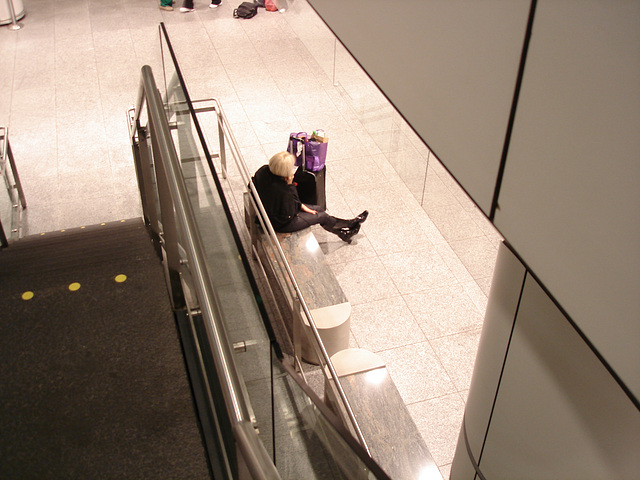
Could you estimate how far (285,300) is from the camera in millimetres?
6691

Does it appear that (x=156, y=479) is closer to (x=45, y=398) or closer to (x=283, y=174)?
(x=45, y=398)

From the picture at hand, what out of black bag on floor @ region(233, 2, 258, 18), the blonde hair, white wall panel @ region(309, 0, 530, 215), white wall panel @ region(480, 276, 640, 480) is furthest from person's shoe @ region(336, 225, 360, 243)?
black bag on floor @ region(233, 2, 258, 18)

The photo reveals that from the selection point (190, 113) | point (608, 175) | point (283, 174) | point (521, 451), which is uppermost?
point (608, 175)

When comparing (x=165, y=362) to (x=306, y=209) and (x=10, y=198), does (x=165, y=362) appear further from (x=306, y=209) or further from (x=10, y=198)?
(x=10, y=198)

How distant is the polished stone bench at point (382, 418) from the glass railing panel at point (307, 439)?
2390 millimetres

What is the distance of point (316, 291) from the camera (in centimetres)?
609

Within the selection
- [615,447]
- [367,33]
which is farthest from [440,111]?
[615,447]

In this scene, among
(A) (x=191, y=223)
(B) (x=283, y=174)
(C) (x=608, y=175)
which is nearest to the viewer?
(C) (x=608, y=175)

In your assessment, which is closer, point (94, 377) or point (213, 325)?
point (213, 325)

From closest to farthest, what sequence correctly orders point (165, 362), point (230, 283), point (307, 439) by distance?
point (230, 283), point (307, 439), point (165, 362)

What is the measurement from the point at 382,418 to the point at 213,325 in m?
3.75

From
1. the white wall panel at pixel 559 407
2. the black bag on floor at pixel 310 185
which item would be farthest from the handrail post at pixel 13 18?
the white wall panel at pixel 559 407

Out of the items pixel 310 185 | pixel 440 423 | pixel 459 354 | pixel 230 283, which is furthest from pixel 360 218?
pixel 230 283

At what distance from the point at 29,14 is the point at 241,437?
13.8 m
